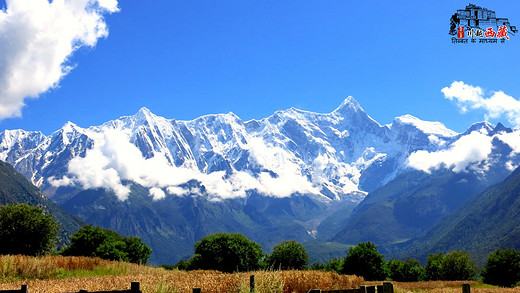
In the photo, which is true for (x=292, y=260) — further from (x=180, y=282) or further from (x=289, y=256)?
(x=180, y=282)

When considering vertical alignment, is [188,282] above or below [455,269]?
above

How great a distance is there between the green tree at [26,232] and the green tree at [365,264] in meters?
66.6

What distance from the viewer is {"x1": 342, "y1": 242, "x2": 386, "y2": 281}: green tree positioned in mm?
96106

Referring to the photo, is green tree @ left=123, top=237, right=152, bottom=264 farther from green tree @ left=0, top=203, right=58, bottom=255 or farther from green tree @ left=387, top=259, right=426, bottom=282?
green tree @ left=387, top=259, right=426, bottom=282

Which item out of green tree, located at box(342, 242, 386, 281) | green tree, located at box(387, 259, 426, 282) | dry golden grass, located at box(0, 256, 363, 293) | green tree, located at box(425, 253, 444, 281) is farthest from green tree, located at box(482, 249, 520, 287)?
dry golden grass, located at box(0, 256, 363, 293)

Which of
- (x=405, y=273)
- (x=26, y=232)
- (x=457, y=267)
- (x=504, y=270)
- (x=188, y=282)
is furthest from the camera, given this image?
(x=405, y=273)

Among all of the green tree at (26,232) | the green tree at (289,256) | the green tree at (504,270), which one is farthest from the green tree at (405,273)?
the green tree at (26,232)

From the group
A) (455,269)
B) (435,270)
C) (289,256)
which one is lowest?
(435,270)

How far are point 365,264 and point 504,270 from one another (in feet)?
118

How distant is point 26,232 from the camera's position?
6406 centimetres

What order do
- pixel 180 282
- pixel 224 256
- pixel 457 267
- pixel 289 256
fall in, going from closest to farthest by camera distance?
1. pixel 180 282
2. pixel 224 256
3. pixel 289 256
4. pixel 457 267

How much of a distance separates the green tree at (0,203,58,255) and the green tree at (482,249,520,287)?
3975 inches

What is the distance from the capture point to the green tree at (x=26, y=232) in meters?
62.2

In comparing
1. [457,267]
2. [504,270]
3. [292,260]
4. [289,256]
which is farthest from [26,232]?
[457,267]
